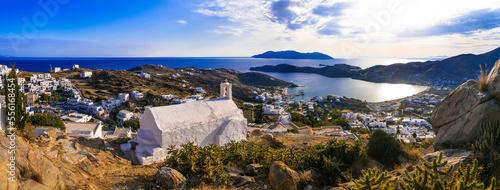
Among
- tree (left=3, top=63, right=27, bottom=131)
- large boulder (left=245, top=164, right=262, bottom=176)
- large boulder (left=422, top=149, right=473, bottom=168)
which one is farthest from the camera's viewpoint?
tree (left=3, top=63, right=27, bottom=131)

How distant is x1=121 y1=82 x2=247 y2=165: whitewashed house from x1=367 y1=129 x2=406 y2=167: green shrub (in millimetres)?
5538

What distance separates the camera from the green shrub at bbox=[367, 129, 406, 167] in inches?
269

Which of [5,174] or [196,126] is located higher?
[5,174]

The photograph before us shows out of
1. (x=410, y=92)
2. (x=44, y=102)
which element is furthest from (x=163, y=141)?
(x=410, y=92)

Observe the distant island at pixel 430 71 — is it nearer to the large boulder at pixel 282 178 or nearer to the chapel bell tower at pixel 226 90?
the chapel bell tower at pixel 226 90

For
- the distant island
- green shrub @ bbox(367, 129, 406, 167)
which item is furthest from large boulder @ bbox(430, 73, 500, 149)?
the distant island

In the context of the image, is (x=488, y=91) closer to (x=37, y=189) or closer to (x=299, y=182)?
(x=299, y=182)

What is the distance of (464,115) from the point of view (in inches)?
203

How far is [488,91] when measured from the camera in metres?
5.02

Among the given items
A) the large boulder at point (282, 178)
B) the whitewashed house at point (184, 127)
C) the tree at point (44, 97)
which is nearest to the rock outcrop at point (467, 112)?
the large boulder at point (282, 178)

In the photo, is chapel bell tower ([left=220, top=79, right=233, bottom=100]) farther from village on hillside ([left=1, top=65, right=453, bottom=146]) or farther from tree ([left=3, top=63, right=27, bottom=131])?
village on hillside ([left=1, top=65, right=453, bottom=146])

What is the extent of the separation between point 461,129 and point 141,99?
158 ft

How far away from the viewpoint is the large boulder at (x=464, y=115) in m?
4.75

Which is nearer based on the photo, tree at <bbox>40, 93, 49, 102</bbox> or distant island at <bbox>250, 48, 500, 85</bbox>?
tree at <bbox>40, 93, 49, 102</bbox>
